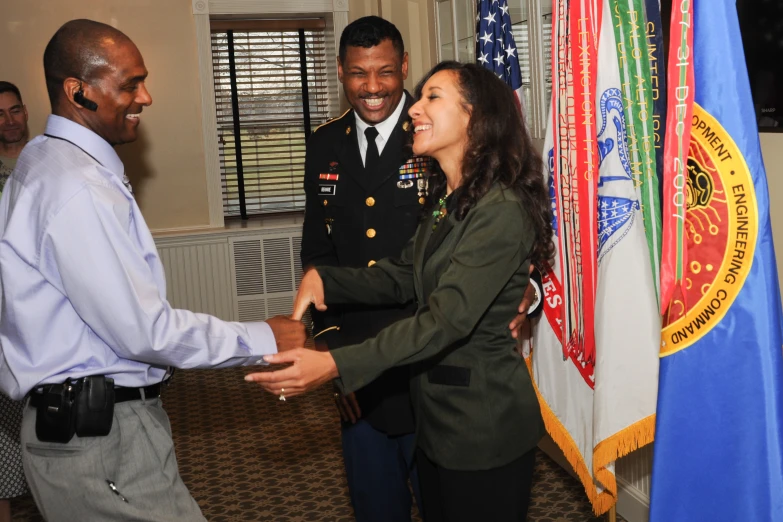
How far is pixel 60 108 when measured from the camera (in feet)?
6.19

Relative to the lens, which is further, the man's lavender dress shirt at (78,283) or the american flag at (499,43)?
the american flag at (499,43)

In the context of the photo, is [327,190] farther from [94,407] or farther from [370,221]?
[94,407]

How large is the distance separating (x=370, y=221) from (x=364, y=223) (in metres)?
0.02

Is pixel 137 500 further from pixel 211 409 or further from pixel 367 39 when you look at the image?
pixel 211 409

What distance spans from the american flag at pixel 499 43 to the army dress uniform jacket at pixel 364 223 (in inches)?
25.7

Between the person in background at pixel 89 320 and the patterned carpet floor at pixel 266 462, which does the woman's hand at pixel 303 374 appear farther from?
the patterned carpet floor at pixel 266 462

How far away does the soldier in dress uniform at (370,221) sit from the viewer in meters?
2.59

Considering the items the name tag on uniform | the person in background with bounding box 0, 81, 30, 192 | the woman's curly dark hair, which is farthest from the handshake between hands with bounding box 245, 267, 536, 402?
the person in background with bounding box 0, 81, 30, 192

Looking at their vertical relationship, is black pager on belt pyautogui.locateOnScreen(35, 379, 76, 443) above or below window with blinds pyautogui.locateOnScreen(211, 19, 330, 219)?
below

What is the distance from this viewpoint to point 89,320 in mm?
1733

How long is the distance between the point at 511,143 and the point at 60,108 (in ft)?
3.44

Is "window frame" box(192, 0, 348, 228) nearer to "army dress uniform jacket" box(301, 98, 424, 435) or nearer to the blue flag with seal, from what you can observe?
"army dress uniform jacket" box(301, 98, 424, 435)

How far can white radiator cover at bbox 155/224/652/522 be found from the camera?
658 centimetres

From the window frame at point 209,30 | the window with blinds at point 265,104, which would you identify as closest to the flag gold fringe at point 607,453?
the window frame at point 209,30
